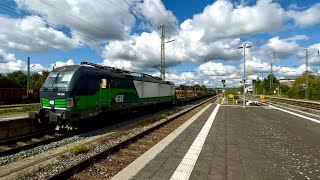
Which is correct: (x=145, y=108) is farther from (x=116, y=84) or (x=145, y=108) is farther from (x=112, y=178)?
(x=112, y=178)

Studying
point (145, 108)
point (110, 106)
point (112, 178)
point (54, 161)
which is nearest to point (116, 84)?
point (110, 106)

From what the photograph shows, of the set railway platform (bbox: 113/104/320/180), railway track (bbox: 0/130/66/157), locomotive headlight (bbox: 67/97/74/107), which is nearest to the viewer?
railway platform (bbox: 113/104/320/180)

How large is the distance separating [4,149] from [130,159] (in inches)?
198

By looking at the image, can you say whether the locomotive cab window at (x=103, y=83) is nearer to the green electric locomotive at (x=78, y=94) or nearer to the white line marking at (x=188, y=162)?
the green electric locomotive at (x=78, y=94)

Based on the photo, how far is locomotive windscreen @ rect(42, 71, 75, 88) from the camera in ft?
40.0

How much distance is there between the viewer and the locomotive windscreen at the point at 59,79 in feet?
40.0

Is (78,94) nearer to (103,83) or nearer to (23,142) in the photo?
(103,83)

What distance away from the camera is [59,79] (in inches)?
494

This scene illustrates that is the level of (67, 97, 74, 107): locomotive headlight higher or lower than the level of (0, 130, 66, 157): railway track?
higher

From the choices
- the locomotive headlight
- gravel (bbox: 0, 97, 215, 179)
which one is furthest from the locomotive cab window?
gravel (bbox: 0, 97, 215, 179)

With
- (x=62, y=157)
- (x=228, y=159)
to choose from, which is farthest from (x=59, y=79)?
(x=228, y=159)

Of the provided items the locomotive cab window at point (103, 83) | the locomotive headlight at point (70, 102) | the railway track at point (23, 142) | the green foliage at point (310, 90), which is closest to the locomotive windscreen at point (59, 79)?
the locomotive headlight at point (70, 102)

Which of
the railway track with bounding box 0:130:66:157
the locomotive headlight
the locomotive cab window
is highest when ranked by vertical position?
the locomotive cab window

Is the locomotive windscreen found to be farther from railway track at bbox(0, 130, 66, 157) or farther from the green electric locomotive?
railway track at bbox(0, 130, 66, 157)
